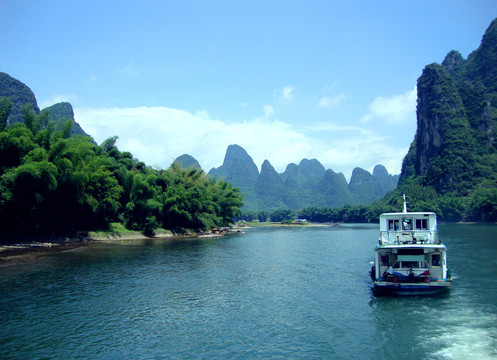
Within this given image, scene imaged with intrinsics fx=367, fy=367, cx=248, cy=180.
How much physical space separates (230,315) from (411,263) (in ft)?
33.6

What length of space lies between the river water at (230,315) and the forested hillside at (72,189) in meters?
8.83

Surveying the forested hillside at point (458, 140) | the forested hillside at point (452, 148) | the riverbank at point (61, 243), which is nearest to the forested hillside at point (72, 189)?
the riverbank at point (61, 243)

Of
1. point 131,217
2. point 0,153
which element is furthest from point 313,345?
point 131,217

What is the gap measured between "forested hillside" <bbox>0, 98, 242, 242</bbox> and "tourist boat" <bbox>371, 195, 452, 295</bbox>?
29.2 m

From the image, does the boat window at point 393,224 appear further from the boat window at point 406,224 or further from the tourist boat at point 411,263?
the tourist boat at point 411,263

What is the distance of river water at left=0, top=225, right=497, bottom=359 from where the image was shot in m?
12.7

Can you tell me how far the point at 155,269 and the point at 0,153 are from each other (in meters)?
19.0

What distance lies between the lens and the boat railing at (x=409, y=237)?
2027 cm

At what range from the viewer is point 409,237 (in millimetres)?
20531

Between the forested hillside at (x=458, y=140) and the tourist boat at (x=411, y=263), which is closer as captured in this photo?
the tourist boat at (x=411, y=263)

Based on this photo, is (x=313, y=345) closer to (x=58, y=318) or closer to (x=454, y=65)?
(x=58, y=318)

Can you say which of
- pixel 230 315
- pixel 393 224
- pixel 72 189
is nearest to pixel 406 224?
Result: pixel 393 224

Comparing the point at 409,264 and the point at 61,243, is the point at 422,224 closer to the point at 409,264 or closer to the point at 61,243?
the point at 409,264

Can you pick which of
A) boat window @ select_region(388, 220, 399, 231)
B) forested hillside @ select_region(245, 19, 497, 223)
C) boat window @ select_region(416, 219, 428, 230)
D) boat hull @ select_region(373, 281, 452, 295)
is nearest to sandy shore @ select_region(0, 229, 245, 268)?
boat hull @ select_region(373, 281, 452, 295)
